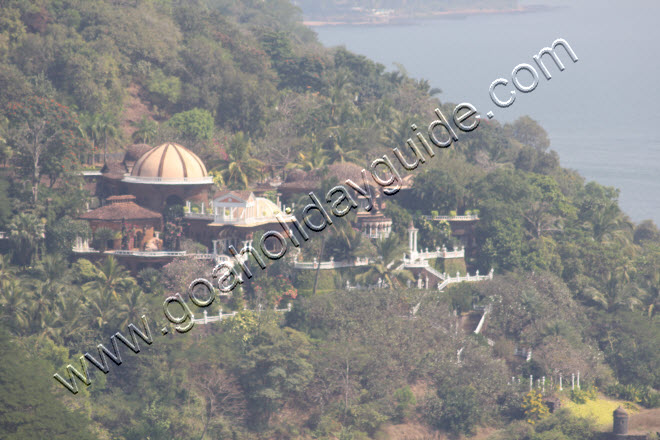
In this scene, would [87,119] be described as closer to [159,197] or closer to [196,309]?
[159,197]

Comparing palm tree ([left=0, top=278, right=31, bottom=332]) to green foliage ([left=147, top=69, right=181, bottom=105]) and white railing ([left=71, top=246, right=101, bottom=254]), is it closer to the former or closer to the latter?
white railing ([left=71, top=246, right=101, bottom=254])

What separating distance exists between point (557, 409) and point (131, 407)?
21.6 m

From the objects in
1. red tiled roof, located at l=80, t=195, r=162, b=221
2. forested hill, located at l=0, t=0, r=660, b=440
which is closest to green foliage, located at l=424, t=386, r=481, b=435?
forested hill, located at l=0, t=0, r=660, b=440

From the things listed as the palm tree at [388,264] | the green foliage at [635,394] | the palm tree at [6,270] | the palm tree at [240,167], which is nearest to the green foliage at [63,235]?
the palm tree at [6,270]

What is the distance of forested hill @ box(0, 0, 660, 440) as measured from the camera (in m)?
54.2

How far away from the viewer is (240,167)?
230 ft

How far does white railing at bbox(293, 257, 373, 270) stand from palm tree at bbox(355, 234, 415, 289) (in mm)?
590

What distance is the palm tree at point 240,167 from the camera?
69.9 metres

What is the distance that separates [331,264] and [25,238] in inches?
647

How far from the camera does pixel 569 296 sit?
65.4 meters

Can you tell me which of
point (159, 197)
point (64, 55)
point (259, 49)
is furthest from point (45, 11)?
point (159, 197)

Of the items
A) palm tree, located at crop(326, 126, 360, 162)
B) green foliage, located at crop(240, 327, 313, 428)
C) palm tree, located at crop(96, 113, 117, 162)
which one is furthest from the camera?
palm tree, located at crop(326, 126, 360, 162)

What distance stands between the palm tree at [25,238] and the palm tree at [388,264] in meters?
17.3

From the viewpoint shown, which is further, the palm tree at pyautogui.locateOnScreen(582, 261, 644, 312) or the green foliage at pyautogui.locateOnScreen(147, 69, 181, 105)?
the green foliage at pyautogui.locateOnScreen(147, 69, 181, 105)
